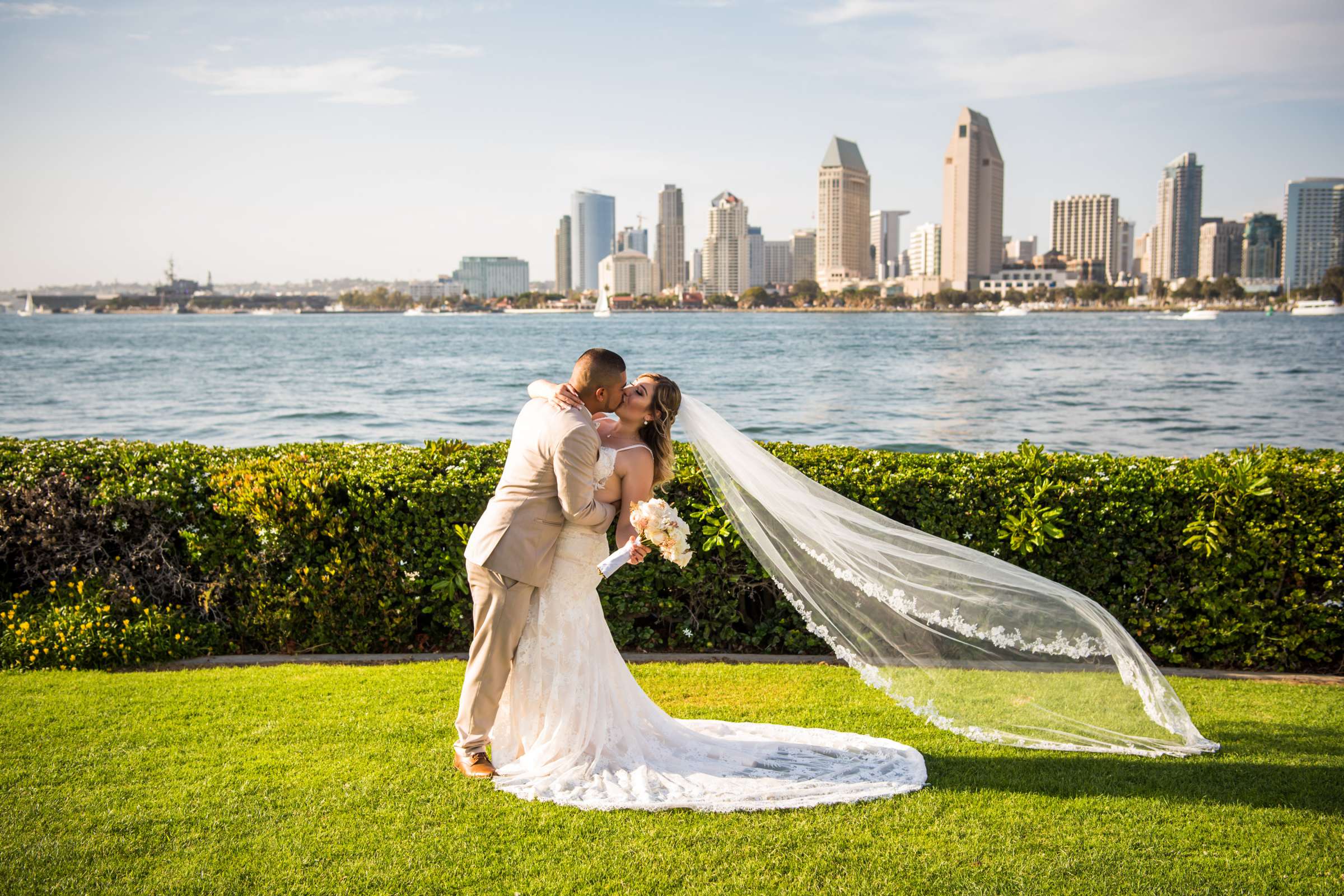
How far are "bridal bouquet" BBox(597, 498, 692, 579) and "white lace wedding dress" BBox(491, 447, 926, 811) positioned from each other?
0.25m

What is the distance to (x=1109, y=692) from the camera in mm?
5180

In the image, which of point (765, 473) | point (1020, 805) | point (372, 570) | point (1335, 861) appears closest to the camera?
point (1335, 861)

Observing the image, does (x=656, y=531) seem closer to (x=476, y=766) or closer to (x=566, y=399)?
(x=566, y=399)

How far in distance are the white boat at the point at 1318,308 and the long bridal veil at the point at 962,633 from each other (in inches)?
6734

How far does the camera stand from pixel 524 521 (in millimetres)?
4684

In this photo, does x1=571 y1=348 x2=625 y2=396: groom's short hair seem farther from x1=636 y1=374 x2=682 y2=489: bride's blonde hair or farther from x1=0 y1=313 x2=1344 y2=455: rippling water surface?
x1=0 y1=313 x2=1344 y2=455: rippling water surface

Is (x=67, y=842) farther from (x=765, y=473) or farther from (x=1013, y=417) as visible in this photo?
(x=1013, y=417)

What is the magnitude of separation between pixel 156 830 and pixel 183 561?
3.18m

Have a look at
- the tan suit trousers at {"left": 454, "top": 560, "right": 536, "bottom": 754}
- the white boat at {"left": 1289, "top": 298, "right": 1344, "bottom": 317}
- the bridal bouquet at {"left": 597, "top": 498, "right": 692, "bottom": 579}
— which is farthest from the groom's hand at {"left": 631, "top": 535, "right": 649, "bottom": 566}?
the white boat at {"left": 1289, "top": 298, "right": 1344, "bottom": 317}

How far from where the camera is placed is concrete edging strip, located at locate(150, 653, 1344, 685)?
6.62 meters

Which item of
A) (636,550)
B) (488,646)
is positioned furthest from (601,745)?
(636,550)

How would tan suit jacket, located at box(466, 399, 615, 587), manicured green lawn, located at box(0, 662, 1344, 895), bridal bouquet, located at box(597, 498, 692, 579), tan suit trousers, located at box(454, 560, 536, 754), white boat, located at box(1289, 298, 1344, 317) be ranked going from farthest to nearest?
white boat, located at box(1289, 298, 1344, 317) < tan suit trousers, located at box(454, 560, 536, 754) < bridal bouquet, located at box(597, 498, 692, 579) < tan suit jacket, located at box(466, 399, 615, 587) < manicured green lawn, located at box(0, 662, 1344, 895)

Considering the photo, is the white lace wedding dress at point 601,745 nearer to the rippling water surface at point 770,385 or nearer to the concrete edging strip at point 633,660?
the concrete edging strip at point 633,660

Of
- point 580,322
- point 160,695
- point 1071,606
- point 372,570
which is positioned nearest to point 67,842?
point 160,695
